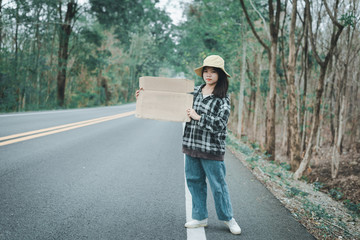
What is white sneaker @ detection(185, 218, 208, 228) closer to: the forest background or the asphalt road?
the asphalt road

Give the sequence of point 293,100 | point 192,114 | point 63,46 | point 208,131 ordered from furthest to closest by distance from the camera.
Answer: point 63,46
point 293,100
point 208,131
point 192,114

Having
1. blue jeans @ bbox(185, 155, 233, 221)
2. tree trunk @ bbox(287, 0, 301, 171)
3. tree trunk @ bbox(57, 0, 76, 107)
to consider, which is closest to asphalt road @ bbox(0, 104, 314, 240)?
blue jeans @ bbox(185, 155, 233, 221)

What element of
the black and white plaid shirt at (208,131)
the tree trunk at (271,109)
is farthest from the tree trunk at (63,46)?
the black and white plaid shirt at (208,131)

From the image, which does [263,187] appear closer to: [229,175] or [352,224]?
[229,175]

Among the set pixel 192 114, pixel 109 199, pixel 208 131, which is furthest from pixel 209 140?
pixel 109 199

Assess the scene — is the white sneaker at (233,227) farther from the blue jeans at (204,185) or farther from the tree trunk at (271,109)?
the tree trunk at (271,109)

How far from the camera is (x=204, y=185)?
9.45ft

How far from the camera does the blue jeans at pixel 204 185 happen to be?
8.95ft

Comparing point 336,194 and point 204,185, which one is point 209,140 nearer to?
point 204,185

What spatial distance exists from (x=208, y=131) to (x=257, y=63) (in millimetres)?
15095

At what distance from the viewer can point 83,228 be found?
2.69 meters

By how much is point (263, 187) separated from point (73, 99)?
24967 millimetres

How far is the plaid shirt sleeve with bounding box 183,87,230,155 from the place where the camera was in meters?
2.55

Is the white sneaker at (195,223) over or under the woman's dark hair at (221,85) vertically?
under
